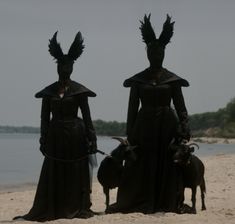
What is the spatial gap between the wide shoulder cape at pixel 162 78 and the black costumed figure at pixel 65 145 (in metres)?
0.73

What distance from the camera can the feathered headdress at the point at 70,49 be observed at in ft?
36.3

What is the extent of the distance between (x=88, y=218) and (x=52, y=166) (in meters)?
1.08

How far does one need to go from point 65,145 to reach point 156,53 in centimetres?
224

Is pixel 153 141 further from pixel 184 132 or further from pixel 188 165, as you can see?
pixel 188 165

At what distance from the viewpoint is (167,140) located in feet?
36.7

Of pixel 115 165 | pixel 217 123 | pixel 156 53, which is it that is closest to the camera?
pixel 115 165

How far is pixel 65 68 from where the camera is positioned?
11.0 meters

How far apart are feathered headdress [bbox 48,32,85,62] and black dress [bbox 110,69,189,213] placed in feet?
3.47

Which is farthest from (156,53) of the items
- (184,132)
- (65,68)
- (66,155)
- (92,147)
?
(66,155)

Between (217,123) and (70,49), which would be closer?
(70,49)

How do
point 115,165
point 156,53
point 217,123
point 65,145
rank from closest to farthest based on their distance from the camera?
point 65,145, point 115,165, point 156,53, point 217,123

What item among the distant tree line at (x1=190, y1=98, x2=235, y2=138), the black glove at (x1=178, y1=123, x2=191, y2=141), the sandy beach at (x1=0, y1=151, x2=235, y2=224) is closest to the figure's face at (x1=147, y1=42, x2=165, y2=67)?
the black glove at (x1=178, y1=123, x2=191, y2=141)

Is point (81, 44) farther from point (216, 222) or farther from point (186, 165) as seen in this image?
point (216, 222)

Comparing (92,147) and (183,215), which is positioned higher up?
(92,147)
